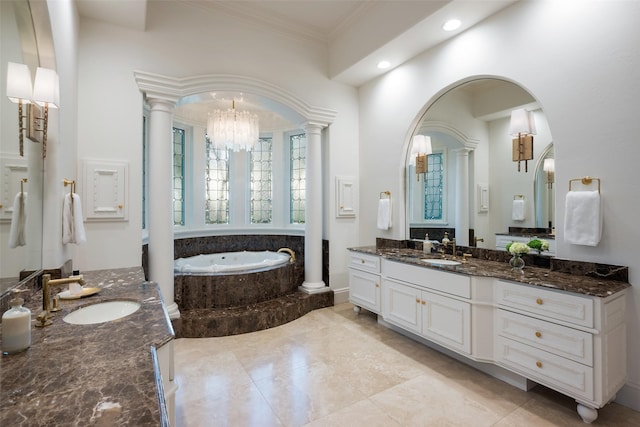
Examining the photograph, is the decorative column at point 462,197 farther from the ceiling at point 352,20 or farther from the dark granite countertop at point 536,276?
the ceiling at point 352,20

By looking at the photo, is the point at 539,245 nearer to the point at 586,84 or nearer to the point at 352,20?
the point at 586,84

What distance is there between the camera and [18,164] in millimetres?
1540

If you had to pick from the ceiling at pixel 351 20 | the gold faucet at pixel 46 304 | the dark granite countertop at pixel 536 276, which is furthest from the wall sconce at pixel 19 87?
the dark granite countertop at pixel 536 276

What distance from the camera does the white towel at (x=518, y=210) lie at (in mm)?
2812

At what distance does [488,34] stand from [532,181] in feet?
4.91

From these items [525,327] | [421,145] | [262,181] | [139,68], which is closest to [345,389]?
[525,327]

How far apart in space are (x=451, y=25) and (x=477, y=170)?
150 centimetres

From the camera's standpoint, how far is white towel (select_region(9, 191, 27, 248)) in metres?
1.46

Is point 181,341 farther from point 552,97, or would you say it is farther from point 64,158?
point 552,97

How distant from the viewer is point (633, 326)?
82.4 inches

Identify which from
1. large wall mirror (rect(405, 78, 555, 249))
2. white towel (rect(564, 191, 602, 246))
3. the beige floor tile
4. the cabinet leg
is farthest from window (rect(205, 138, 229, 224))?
the cabinet leg

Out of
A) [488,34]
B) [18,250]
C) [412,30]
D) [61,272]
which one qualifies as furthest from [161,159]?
[488,34]

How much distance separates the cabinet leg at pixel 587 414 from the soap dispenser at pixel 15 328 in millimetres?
3012

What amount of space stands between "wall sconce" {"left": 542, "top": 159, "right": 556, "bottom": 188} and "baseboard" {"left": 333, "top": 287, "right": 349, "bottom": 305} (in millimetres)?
2868
